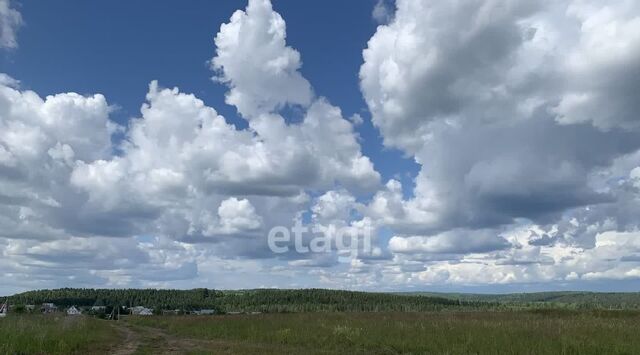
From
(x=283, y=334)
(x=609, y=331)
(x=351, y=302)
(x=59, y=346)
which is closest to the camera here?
(x=59, y=346)

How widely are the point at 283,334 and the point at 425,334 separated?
335 inches

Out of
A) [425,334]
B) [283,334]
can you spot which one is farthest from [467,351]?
[283,334]

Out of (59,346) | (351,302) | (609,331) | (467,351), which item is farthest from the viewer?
(351,302)

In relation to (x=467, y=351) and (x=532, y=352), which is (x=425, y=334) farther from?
(x=532, y=352)

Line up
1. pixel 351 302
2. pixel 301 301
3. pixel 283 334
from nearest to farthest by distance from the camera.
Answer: pixel 283 334, pixel 351 302, pixel 301 301

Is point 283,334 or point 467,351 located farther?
point 283,334

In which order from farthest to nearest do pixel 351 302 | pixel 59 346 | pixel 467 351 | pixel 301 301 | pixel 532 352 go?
pixel 301 301 → pixel 351 302 → pixel 59 346 → pixel 467 351 → pixel 532 352

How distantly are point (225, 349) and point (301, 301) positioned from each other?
16672cm

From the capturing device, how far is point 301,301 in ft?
614

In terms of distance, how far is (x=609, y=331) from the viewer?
25.5 m

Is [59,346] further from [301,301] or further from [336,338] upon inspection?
[301,301]

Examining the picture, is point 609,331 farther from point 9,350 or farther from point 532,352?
point 9,350

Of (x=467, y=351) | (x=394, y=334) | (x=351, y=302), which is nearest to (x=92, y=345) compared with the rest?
(x=394, y=334)

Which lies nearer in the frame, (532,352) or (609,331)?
(532,352)
